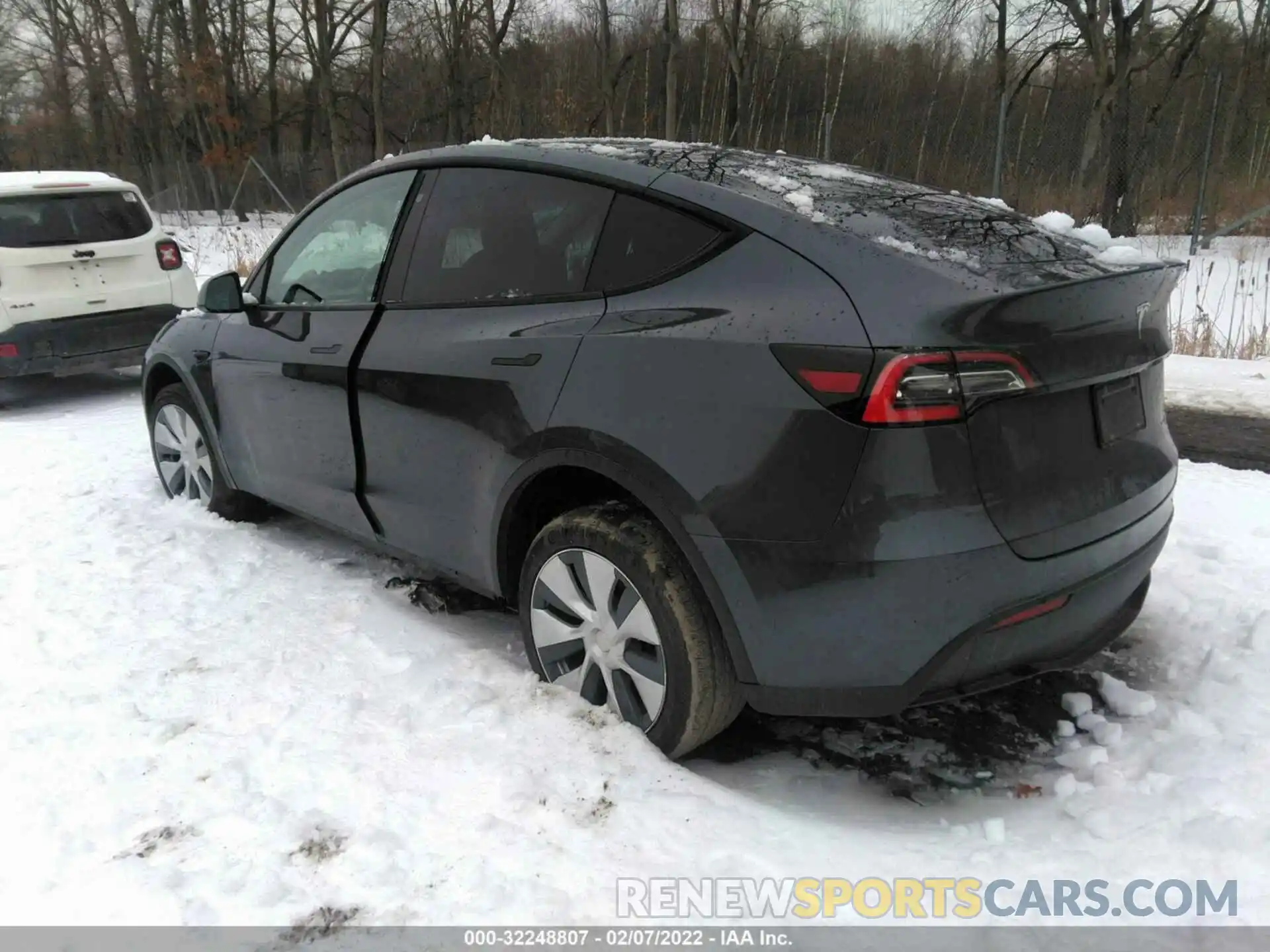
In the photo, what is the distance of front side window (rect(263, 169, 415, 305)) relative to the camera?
343 cm

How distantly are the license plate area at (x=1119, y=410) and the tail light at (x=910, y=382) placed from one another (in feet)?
1.16

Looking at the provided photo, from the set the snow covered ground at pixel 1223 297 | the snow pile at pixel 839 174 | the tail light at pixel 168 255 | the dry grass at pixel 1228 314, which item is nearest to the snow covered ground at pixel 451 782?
the snow pile at pixel 839 174

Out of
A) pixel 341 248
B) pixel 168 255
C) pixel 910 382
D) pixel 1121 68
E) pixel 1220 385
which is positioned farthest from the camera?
pixel 1121 68

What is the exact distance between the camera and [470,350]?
2871 millimetres

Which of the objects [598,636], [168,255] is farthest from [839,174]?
[168,255]

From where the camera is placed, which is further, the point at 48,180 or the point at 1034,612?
the point at 48,180

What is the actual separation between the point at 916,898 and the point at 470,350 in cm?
199

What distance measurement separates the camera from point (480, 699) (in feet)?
9.39

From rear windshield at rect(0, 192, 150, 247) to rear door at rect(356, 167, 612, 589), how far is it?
529 cm

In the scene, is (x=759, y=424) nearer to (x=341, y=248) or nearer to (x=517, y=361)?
(x=517, y=361)

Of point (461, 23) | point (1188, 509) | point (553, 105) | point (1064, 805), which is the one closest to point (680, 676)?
point (1064, 805)

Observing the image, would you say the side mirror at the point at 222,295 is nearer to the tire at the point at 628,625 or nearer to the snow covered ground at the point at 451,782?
the snow covered ground at the point at 451,782

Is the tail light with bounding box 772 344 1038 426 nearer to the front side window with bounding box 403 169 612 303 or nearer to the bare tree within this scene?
the front side window with bounding box 403 169 612 303

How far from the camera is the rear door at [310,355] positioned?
11.3 feet
